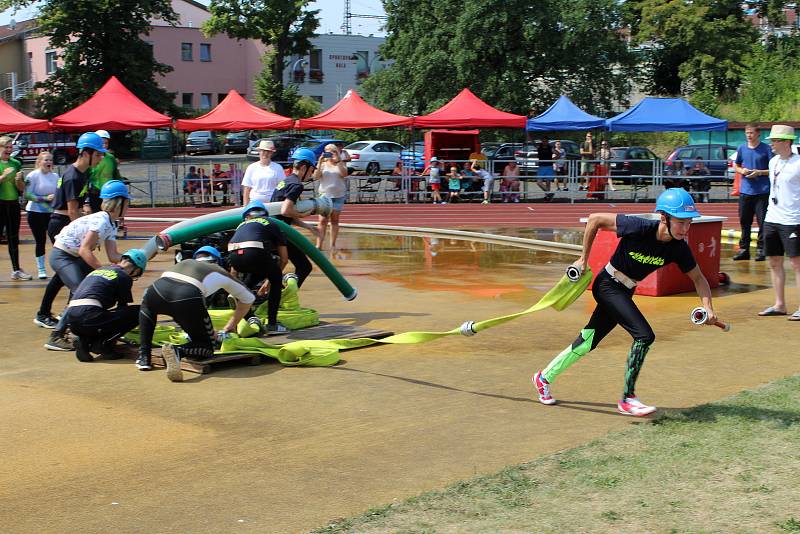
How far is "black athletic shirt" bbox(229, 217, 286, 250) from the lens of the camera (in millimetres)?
9078

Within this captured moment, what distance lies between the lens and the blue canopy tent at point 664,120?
27281mm

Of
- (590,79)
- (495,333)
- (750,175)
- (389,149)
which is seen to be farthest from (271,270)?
(590,79)

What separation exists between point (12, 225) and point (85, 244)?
469 cm

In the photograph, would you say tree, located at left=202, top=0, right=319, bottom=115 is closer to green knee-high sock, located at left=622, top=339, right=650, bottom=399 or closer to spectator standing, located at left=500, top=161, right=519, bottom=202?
spectator standing, located at left=500, top=161, right=519, bottom=202

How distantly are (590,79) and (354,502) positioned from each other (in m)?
42.0

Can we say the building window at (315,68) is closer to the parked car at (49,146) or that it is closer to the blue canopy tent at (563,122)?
the parked car at (49,146)

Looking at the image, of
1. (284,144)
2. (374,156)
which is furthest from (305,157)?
(284,144)

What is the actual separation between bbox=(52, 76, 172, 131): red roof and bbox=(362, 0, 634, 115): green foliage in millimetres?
19219

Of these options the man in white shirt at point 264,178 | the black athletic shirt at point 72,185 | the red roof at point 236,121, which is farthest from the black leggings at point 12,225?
the red roof at point 236,121

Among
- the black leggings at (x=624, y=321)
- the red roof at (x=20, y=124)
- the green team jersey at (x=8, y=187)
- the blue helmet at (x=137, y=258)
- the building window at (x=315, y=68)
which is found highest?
the building window at (x=315, y=68)

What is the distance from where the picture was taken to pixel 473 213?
79.5ft

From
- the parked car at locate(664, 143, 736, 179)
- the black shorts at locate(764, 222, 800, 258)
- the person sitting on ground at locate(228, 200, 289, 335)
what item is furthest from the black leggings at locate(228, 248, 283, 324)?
the parked car at locate(664, 143, 736, 179)

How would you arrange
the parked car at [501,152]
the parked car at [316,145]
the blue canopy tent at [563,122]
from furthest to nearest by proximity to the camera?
the parked car at [316,145], the parked car at [501,152], the blue canopy tent at [563,122]

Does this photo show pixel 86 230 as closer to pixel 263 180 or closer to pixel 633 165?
pixel 263 180
